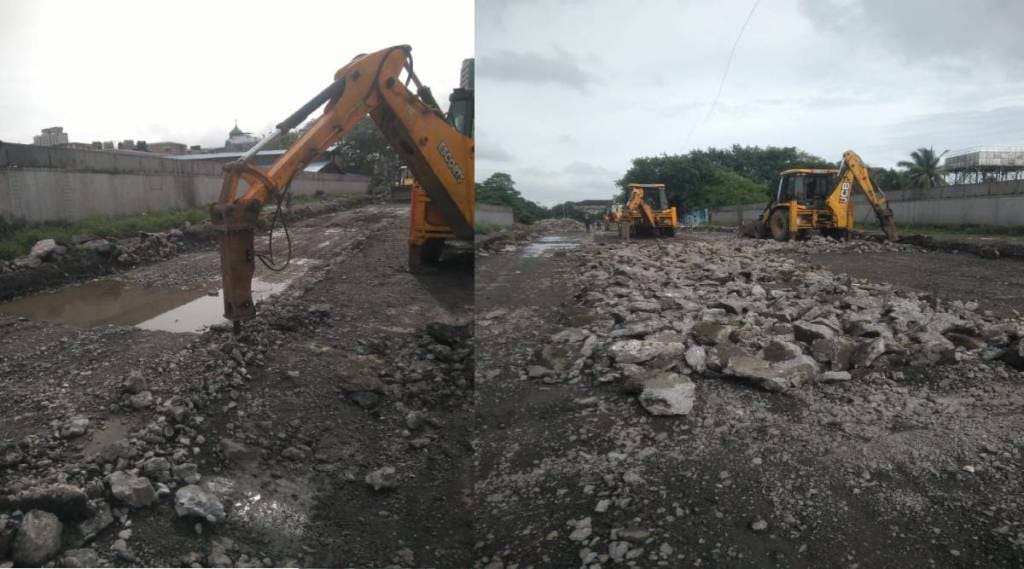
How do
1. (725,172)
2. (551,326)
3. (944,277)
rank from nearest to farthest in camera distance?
(551,326) < (944,277) < (725,172)

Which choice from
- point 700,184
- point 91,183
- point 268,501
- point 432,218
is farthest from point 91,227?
point 700,184

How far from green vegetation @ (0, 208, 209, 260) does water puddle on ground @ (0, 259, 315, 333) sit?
1123 millimetres

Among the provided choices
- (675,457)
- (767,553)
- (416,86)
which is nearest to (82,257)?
(416,86)

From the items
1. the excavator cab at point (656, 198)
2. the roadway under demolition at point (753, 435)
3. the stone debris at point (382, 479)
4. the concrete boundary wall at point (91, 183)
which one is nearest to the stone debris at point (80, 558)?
the stone debris at point (382, 479)

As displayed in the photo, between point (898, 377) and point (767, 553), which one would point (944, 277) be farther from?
point (767, 553)

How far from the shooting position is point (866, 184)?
13219 millimetres

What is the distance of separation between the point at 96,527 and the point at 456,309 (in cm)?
403

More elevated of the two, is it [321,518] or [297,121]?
[297,121]

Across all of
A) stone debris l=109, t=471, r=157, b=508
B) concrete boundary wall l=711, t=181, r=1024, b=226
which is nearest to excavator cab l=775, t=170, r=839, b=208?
concrete boundary wall l=711, t=181, r=1024, b=226

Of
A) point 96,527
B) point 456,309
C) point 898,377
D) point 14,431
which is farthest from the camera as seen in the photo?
point 456,309

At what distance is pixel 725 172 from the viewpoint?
33906mm

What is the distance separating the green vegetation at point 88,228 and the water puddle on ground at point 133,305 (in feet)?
3.69

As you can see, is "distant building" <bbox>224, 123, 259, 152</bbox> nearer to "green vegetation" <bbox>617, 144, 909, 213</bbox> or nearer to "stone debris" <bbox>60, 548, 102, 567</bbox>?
"green vegetation" <bbox>617, 144, 909, 213</bbox>

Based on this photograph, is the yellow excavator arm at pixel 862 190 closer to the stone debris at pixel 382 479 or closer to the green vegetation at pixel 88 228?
the green vegetation at pixel 88 228
